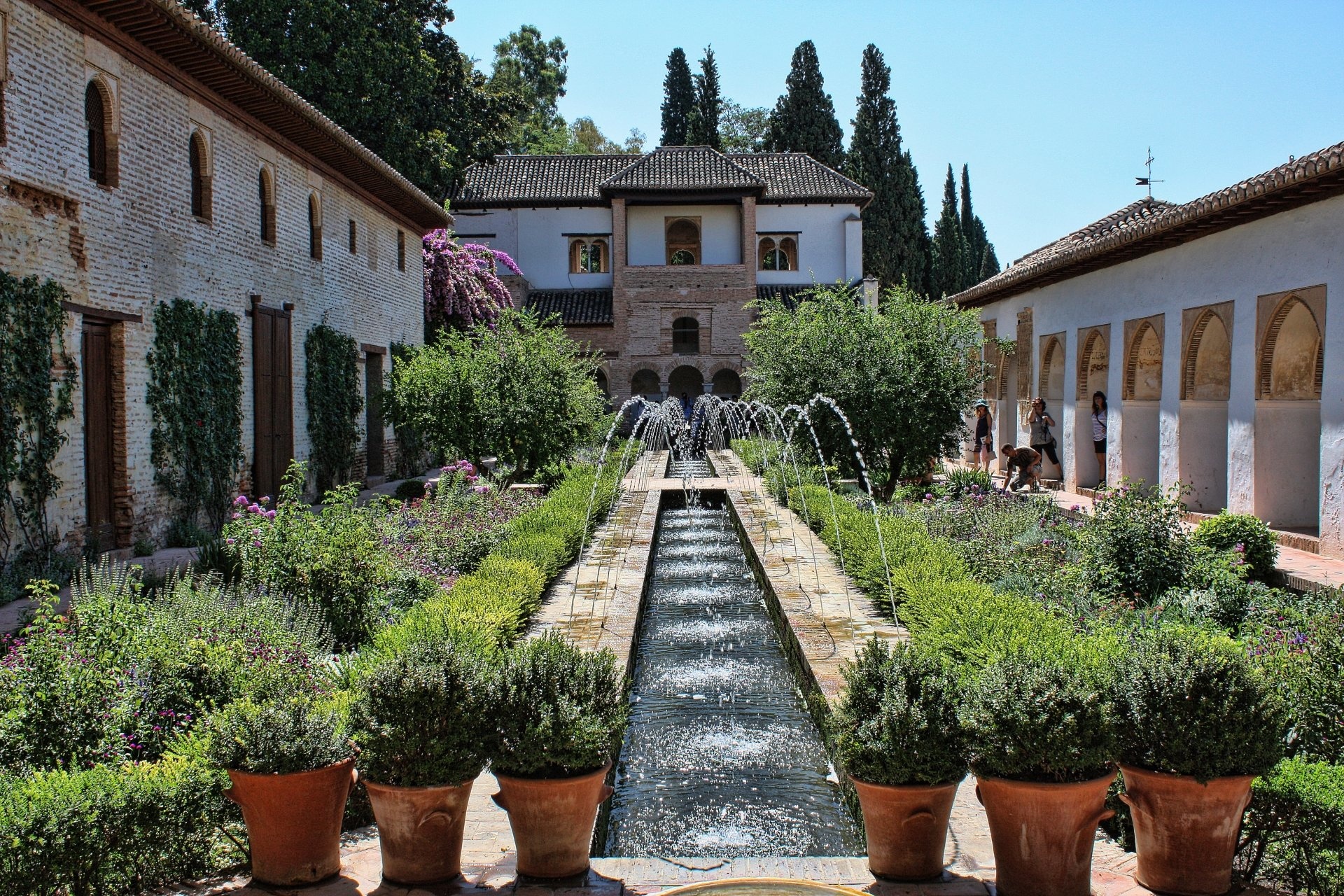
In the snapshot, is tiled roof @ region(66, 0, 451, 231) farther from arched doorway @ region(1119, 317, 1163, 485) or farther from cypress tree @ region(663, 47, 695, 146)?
cypress tree @ region(663, 47, 695, 146)

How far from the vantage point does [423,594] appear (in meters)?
8.18

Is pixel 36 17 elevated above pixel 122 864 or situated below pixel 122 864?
above

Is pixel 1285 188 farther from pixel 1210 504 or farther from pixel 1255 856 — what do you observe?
pixel 1255 856

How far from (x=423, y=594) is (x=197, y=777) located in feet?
15.3

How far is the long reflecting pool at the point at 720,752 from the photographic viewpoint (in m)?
4.63

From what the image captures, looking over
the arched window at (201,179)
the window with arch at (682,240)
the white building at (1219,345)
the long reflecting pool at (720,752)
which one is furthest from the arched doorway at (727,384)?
the long reflecting pool at (720,752)

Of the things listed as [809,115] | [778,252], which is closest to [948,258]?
[809,115]

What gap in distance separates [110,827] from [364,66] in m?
21.9

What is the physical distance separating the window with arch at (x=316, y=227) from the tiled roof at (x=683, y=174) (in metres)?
17.0

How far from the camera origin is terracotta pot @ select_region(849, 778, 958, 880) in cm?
338

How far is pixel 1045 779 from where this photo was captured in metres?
3.26

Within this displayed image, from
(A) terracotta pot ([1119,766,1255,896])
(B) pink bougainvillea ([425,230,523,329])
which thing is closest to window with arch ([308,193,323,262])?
(B) pink bougainvillea ([425,230,523,329])

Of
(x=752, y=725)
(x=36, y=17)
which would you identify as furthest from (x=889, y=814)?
(x=36, y=17)

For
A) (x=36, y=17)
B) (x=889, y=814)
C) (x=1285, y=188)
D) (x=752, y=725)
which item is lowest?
(x=752, y=725)
